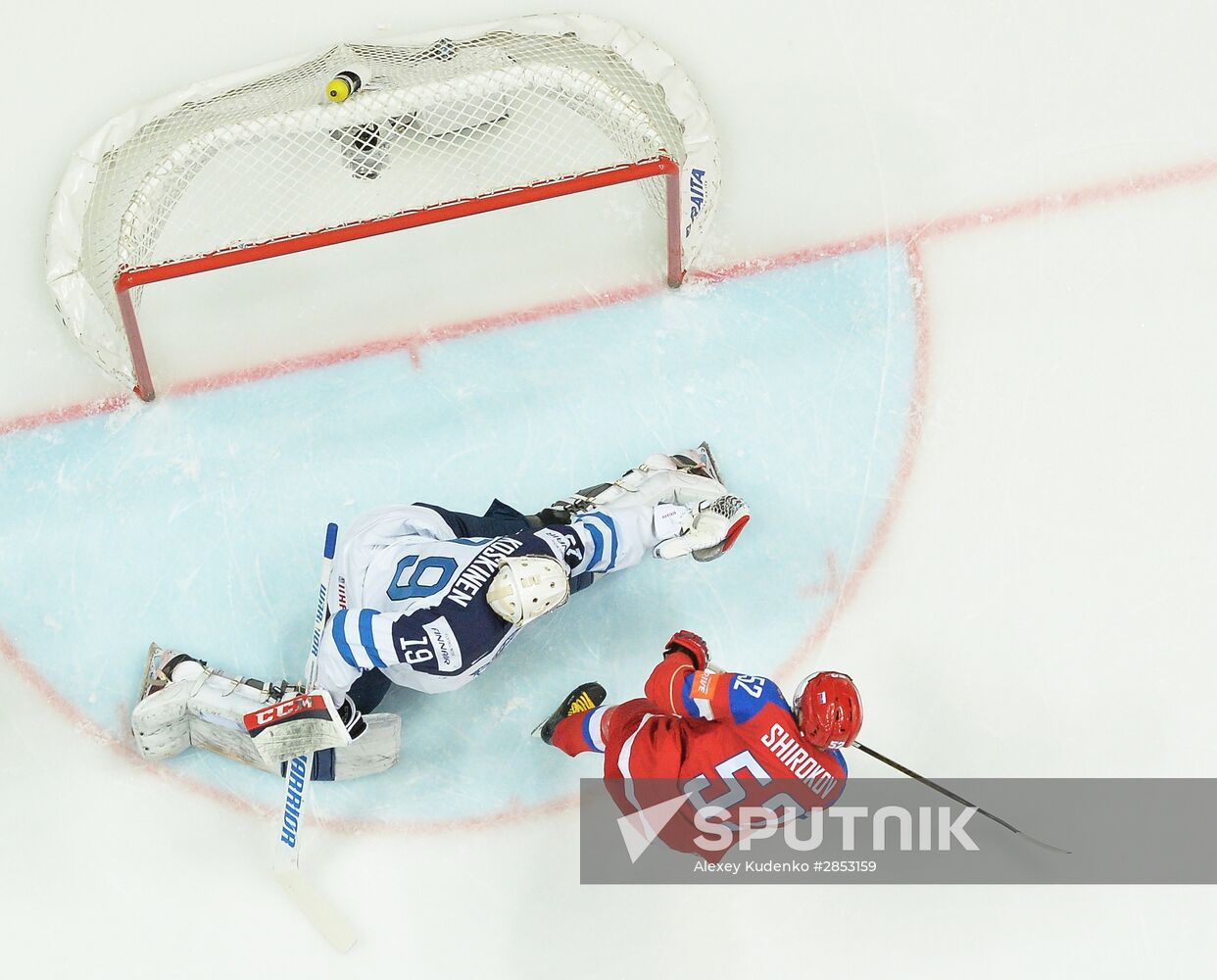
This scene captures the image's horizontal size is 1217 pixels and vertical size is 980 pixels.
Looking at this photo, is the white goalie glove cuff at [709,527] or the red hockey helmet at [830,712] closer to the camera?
the red hockey helmet at [830,712]

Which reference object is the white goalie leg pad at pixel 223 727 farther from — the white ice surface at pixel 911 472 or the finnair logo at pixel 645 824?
the finnair logo at pixel 645 824

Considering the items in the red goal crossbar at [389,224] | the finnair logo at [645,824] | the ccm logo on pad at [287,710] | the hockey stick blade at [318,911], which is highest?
the red goal crossbar at [389,224]

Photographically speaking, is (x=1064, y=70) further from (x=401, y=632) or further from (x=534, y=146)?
(x=401, y=632)

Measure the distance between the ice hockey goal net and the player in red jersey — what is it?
5.06 feet

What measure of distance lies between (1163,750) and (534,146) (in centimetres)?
287

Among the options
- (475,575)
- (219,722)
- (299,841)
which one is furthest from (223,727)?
(475,575)

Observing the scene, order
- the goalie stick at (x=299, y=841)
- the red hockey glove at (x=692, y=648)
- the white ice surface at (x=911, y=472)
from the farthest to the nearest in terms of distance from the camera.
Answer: the white ice surface at (x=911, y=472) < the goalie stick at (x=299, y=841) < the red hockey glove at (x=692, y=648)

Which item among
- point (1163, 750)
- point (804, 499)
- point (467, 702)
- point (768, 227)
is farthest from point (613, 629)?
point (1163, 750)

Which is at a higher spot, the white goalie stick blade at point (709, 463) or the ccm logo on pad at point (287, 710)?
the white goalie stick blade at point (709, 463)

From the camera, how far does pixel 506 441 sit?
4.04 metres

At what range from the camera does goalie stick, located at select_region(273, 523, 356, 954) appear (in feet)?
11.6

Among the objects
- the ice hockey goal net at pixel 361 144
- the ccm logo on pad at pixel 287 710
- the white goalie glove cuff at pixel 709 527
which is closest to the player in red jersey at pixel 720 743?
the white goalie glove cuff at pixel 709 527

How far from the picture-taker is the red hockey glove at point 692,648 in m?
3.43

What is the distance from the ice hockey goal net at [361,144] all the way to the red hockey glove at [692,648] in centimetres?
133
